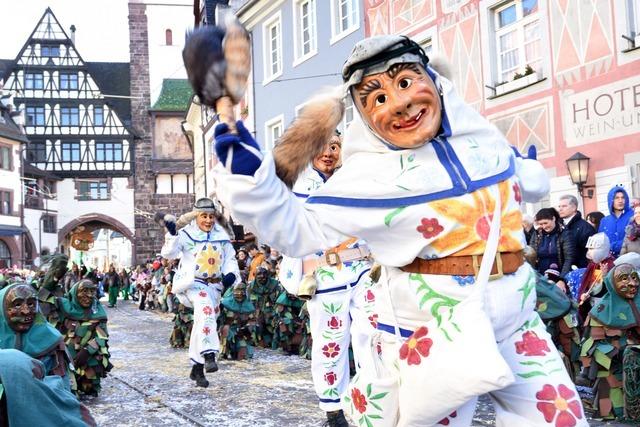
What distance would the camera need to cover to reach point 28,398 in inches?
125

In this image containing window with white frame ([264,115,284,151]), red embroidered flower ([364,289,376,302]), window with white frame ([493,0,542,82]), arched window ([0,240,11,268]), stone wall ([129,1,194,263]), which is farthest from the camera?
stone wall ([129,1,194,263])

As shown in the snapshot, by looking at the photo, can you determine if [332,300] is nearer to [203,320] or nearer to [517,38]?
[203,320]

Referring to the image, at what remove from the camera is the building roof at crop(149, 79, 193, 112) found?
171ft

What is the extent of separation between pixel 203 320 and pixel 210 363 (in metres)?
0.44

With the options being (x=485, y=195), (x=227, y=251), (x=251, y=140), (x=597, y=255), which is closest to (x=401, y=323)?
(x=485, y=195)

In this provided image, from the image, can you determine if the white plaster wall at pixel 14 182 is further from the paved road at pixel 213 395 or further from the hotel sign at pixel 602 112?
the hotel sign at pixel 602 112

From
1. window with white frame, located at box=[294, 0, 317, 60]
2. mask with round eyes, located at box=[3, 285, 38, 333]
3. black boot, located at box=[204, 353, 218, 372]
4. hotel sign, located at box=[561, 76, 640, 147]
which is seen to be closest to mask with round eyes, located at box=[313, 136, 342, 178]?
mask with round eyes, located at box=[3, 285, 38, 333]

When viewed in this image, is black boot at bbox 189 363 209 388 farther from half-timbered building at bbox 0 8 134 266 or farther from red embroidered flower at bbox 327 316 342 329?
half-timbered building at bbox 0 8 134 266

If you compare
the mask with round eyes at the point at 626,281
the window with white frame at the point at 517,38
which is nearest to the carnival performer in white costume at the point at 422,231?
the mask with round eyes at the point at 626,281

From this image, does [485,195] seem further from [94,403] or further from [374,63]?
[94,403]

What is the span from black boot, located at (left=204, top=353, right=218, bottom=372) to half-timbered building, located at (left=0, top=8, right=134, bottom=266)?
44.2 meters

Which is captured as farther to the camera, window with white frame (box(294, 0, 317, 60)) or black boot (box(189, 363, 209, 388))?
window with white frame (box(294, 0, 317, 60))

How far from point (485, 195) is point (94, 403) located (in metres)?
5.38

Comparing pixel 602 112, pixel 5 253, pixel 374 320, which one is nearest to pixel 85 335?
pixel 374 320
